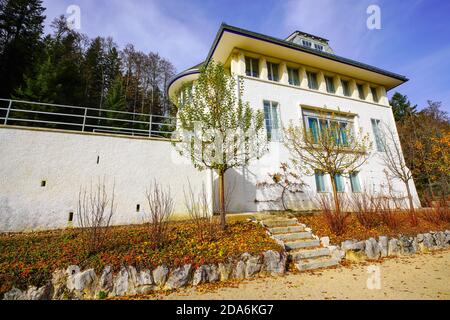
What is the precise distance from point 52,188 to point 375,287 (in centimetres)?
1032

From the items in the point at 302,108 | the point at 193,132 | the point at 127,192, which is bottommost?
the point at 127,192

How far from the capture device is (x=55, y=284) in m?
4.28

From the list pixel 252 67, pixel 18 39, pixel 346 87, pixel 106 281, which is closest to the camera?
pixel 106 281

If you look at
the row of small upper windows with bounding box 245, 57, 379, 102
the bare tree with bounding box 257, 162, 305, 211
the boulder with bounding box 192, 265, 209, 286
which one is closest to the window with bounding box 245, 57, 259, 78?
the row of small upper windows with bounding box 245, 57, 379, 102

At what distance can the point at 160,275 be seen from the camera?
473cm

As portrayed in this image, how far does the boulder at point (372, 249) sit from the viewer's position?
672cm

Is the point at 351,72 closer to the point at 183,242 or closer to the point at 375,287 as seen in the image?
the point at 375,287

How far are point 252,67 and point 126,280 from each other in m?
12.6

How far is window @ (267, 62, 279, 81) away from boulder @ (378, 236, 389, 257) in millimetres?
10440

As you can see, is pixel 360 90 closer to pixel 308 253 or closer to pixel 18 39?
pixel 308 253

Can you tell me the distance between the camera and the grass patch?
14.1 ft

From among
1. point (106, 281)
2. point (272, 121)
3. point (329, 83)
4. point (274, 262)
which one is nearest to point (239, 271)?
point (274, 262)

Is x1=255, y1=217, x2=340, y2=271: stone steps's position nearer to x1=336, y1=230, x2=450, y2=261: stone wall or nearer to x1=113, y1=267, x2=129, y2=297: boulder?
x1=336, y1=230, x2=450, y2=261: stone wall
